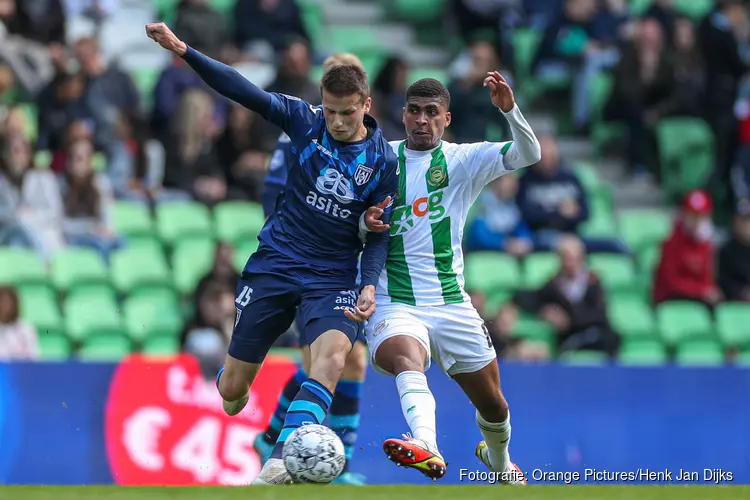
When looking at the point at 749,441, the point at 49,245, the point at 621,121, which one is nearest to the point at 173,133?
the point at 49,245

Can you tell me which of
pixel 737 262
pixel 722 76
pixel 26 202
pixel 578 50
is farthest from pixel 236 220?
pixel 722 76

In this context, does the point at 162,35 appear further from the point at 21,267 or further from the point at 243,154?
the point at 243,154

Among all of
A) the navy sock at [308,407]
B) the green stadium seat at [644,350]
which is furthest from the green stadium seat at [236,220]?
the navy sock at [308,407]

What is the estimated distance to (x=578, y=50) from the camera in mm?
16344

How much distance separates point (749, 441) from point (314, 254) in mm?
5452

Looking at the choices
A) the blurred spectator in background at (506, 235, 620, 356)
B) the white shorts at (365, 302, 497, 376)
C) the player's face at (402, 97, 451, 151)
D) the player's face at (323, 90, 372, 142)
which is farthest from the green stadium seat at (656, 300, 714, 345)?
the player's face at (323, 90, 372, 142)

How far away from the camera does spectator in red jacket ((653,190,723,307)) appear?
14422 mm

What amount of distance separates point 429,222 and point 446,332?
65cm

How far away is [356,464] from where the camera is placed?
10.7 metres

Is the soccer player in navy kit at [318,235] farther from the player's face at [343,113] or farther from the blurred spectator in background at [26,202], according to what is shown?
the blurred spectator in background at [26,202]

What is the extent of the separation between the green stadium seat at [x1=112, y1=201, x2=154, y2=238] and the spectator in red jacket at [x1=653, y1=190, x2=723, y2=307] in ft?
17.5

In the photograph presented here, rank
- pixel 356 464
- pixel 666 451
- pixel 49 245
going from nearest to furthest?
pixel 356 464 < pixel 666 451 < pixel 49 245

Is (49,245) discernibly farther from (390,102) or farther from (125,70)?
(390,102)

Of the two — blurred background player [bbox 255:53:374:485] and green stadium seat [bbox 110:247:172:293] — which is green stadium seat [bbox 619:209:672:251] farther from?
blurred background player [bbox 255:53:374:485]
